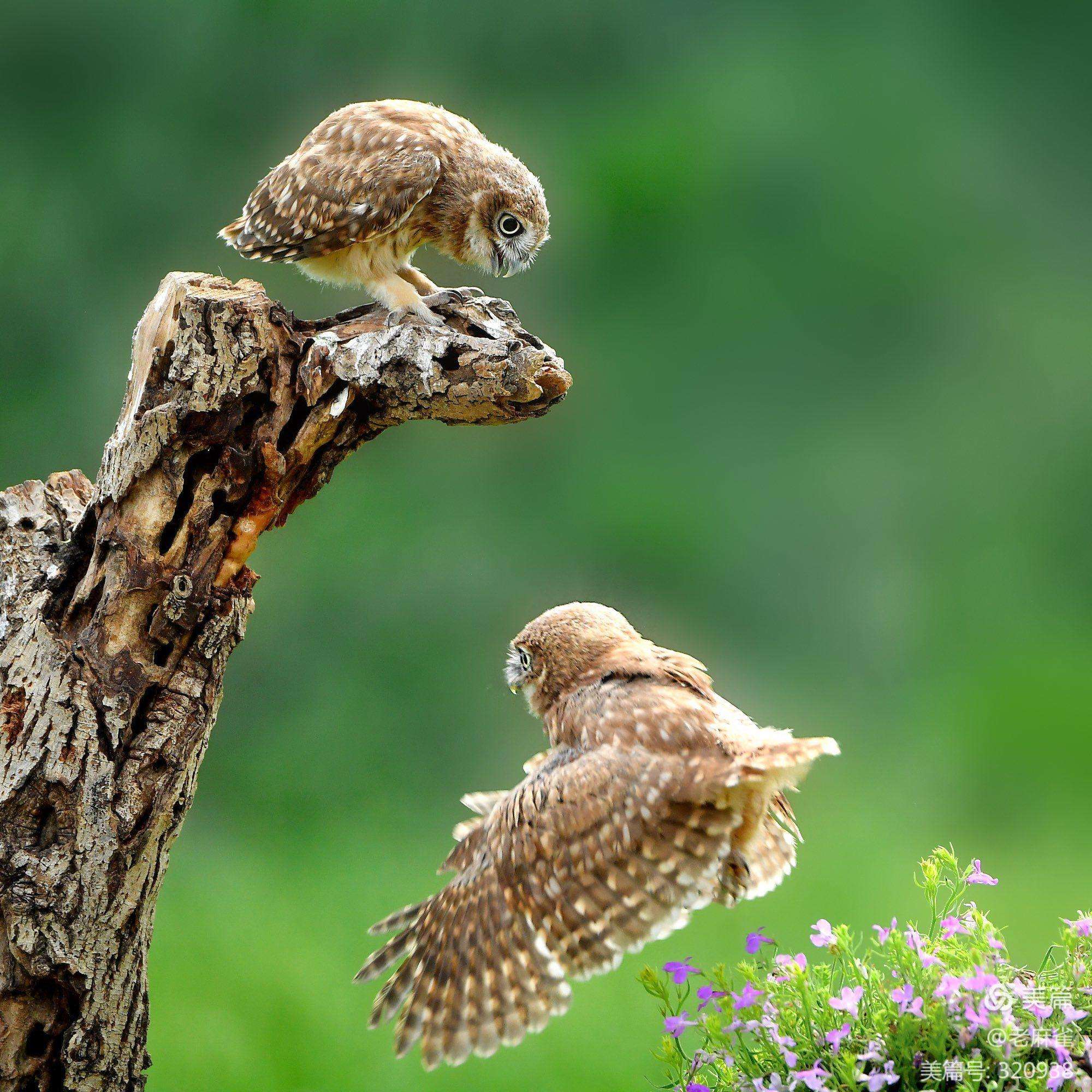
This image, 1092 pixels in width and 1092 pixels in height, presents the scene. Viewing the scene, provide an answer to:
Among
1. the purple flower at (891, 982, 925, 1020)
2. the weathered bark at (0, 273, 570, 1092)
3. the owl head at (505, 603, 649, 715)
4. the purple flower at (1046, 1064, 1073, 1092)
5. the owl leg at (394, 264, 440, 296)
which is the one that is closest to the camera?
the purple flower at (1046, 1064, 1073, 1092)

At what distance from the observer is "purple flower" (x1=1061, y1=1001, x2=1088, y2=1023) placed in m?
1.44

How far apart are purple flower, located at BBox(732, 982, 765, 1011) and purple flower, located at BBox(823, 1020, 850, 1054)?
0.11 metres

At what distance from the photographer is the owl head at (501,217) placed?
2045mm

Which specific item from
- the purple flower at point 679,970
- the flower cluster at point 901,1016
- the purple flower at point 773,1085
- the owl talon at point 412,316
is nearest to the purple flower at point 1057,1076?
the flower cluster at point 901,1016

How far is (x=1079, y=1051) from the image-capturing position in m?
1.48

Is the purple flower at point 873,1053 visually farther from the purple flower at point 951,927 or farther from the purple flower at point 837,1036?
the purple flower at point 951,927

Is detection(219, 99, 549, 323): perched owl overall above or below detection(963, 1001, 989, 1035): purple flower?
above

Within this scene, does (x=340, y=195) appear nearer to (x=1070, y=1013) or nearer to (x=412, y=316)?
(x=412, y=316)

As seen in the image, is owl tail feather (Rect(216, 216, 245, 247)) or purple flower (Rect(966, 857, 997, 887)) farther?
owl tail feather (Rect(216, 216, 245, 247))

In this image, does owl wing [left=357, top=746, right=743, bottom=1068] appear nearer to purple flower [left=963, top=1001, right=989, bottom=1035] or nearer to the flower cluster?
the flower cluster

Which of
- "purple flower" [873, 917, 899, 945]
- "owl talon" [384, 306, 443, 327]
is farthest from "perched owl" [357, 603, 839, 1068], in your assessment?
"owl talon" [384, 306, 443, 327]

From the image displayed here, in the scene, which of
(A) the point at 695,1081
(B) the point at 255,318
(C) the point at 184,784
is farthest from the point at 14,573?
(A) the point at 695,1081

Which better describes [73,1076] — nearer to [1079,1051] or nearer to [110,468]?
[110,468]

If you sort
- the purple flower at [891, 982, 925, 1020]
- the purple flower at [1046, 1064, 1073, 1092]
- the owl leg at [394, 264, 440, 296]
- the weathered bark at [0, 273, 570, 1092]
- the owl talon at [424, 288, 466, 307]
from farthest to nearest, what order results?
the owl leg at [394, 264, 440, 296] < the owl talon at [424, 288, 466, 307] < the weathered bark at [0, 273, 570, 1092] < the purple flower at [891, 982, 925, 1020] < the purple flower at [1046, 1064, 1073, 1092]
